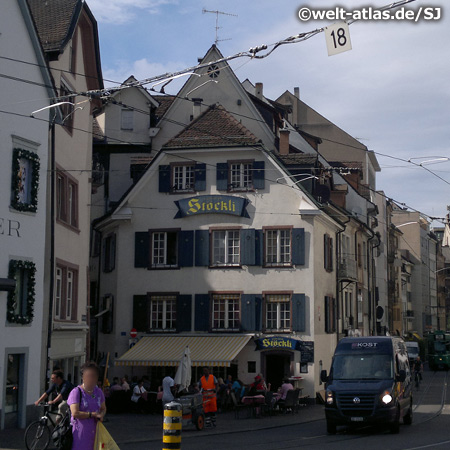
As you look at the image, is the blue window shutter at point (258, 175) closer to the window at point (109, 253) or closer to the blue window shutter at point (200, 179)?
the blue window shutter at point (200, 179)

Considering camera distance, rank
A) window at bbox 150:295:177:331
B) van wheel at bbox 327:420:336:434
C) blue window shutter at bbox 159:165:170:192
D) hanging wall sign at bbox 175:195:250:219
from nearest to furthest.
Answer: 1. van wheel at bbox 327:420:336:434
2. hanging wall sign at bbox 175:195:250:219
3. window at bbox 150:295:177:331
4. blue window shutter at bbox 159:165:170:192

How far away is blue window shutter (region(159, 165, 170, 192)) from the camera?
128 feet

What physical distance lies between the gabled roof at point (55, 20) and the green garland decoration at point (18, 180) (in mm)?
4200

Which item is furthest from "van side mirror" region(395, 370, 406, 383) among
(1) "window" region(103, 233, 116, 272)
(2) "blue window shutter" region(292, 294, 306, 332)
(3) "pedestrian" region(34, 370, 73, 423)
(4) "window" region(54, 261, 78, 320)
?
(1) "window" region(103, 233, 116, 272)

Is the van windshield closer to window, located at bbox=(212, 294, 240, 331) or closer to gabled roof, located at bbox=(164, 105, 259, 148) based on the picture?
window, located at bbox=(212, 294, 240, 331)

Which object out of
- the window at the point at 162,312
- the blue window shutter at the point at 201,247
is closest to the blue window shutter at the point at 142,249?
the window at the point at 162,312

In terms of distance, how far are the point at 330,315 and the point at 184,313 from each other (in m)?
7.09

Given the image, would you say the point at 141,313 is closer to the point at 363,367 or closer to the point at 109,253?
the point at 109,253

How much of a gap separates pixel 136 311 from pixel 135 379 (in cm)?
490

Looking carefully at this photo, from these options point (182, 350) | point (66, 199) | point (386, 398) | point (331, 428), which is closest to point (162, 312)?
point (182, 350)

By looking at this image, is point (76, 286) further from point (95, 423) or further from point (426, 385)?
point (426, 385)

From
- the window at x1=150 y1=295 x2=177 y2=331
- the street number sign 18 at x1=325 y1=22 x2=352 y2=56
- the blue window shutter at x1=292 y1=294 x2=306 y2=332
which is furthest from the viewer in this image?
the window at x1=150 y1=295 x2=177 y2=331

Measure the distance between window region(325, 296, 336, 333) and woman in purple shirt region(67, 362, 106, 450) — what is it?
1167 inches

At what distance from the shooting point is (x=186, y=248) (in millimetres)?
38594
